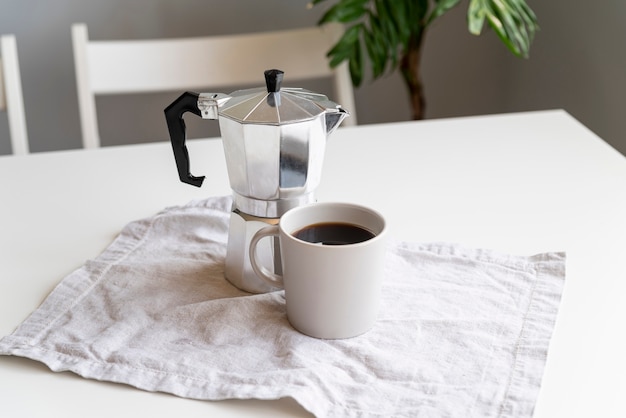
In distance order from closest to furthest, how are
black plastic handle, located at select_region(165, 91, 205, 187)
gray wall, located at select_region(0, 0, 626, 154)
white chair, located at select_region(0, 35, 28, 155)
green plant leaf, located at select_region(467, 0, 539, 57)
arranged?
black plastic handle, located at select_region(165, 91, 205, 187) → white chair, located at select_region(0, 35, 28, 155) → green plant leaf, located at select_region(467, 0, 539, 57) → gray wall, located at select_region(0, 0, 626, 154)

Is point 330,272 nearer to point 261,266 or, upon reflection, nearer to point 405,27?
point 261,266

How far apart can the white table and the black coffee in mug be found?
0.48 ft

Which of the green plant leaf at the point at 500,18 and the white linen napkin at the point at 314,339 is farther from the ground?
the green plant leaf at the point at 500,18

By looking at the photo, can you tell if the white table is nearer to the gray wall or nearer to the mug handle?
the mug handle

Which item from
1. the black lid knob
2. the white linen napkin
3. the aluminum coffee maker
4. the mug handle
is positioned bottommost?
the white linen napkin

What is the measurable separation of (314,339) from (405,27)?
1.15 metres

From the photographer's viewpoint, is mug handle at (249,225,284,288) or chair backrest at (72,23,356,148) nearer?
mug handle at (249,225,284,288)

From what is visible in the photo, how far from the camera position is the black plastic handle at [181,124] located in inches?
26.6

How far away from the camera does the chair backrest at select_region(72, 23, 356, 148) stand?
1.32 metres

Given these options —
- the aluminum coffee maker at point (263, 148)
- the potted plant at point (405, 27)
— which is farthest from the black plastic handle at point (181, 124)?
the potted plant at point (405, 27)

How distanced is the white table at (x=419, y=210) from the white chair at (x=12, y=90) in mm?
231

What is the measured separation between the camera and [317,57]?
140cm

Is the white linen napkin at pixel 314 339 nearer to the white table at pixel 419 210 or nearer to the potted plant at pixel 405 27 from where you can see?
the white table at pixel 419 210

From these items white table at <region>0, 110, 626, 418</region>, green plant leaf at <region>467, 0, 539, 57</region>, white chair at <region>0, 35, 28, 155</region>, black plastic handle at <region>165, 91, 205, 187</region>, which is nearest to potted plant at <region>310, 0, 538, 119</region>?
green plant leaf at <region>467, 0, 539, 57</region>
